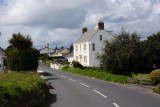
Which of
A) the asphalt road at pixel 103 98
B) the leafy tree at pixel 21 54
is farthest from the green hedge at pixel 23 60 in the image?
the asphalt road at pixel 103 98

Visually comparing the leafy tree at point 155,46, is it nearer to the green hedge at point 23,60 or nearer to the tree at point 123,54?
the tree at point 123,54

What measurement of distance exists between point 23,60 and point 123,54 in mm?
13647

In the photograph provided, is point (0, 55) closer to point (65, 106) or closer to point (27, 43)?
point (27, 43)

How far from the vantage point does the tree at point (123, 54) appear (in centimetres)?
2561

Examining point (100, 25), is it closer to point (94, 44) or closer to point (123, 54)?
point (94, 44)

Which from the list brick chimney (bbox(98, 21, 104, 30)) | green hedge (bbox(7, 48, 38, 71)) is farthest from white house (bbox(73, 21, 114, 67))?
green hedge (bbox(7, 48, 38, 71))

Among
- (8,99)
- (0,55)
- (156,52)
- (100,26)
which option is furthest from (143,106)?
(100,26)

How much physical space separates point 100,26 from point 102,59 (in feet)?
79.8

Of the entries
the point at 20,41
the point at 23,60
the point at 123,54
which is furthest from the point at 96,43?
the point at 20,41

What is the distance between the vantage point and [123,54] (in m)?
25.3

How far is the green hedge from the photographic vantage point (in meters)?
29.5

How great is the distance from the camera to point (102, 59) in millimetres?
28031

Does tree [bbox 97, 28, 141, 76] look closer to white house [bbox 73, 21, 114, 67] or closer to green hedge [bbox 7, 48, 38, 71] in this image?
green hedge [bbox 7, 48, 38, 71]

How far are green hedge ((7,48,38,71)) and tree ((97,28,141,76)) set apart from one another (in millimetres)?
10214
